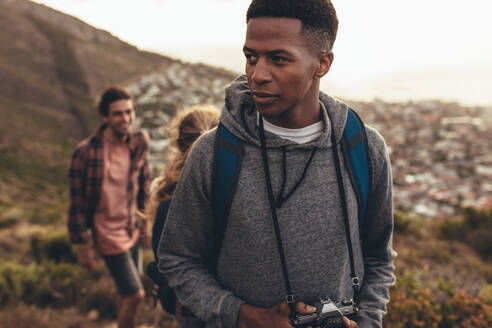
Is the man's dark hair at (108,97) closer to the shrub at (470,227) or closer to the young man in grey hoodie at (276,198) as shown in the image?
the young man in grey hoodie at (276,198)

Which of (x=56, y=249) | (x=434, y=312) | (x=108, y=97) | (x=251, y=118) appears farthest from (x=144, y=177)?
(x=56, y=249)

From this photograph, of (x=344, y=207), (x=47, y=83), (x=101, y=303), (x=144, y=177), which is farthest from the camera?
(x=47, y=83)

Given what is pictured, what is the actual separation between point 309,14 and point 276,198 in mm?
604

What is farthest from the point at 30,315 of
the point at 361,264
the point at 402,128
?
the point at 402,128

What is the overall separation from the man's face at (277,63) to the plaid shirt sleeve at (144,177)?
7.96 feet

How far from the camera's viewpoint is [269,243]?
1.17 m

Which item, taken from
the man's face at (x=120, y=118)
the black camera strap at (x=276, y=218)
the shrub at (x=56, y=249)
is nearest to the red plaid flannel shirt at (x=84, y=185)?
the man's face at (x=120, y=118)

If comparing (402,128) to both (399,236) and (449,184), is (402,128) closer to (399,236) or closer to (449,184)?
(449,184)

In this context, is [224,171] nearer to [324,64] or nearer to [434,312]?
[324,64]

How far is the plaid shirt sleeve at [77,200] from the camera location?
2941mm

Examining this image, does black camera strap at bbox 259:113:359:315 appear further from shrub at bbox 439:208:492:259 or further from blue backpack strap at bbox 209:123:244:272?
shrub at bbox 439:208:492:259

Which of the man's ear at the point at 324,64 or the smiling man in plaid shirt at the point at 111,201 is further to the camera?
Result: the smiling man in plaid shirt at the point at 111,201

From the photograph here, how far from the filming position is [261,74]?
110 centimetres

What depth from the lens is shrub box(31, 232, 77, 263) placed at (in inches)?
216
